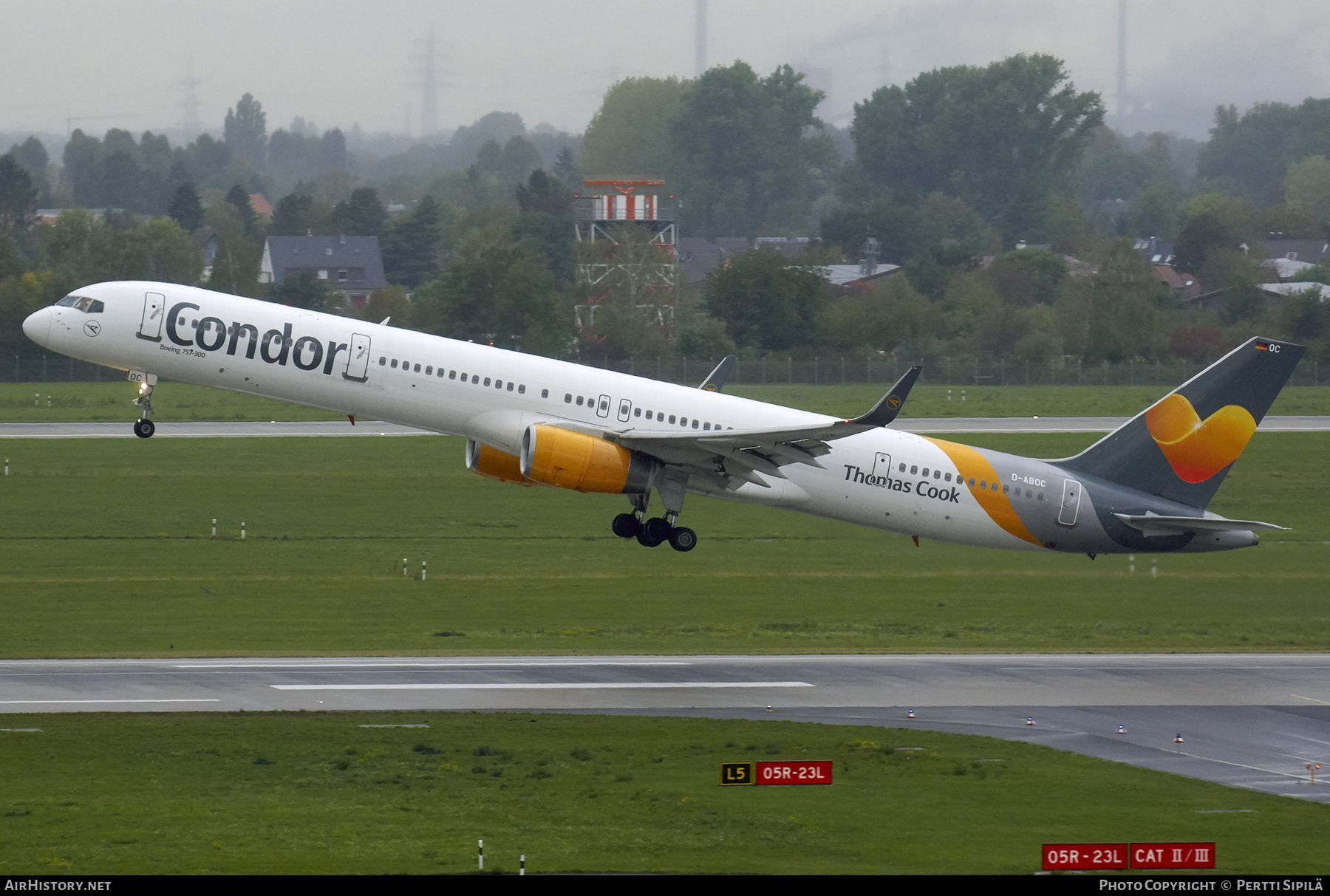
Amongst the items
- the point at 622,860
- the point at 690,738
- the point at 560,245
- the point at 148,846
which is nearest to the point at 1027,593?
the point at 690,738

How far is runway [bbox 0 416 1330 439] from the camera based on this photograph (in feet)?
310

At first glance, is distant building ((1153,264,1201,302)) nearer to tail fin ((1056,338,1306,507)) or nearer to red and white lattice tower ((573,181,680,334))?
red and white lattice tower ((573,181,680,334))

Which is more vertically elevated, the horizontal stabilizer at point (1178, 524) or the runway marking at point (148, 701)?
the horizontal stabilizer at point (1178, 524)

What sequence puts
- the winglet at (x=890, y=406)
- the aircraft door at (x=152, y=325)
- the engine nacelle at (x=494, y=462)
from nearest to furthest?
the winglet at (x=890, y=406) → the aircraft door at (x=152, y=325) → the engine nacelle at (x=494, y=462)

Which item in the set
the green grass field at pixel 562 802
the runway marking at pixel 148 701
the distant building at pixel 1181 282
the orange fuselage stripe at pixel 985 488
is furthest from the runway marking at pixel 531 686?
the distant building at pixel 1181 282

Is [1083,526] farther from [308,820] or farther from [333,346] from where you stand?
[308,820]

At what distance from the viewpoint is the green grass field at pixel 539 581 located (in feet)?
179

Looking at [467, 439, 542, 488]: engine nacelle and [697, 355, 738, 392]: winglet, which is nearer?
[467, 439, 542, 488]: engine nacelle

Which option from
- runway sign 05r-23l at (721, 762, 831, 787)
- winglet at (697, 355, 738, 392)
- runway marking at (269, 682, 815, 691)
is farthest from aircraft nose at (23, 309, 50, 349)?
runway sign 05r-23l at (721, 762, 831, 787)

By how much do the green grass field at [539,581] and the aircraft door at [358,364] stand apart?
984 centimetres

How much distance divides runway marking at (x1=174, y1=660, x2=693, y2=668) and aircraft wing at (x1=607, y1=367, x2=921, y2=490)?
630cm

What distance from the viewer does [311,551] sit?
223ft

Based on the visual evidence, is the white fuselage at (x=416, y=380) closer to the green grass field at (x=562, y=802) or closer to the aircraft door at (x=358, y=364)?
the aircraft door at (x=358, y=364)

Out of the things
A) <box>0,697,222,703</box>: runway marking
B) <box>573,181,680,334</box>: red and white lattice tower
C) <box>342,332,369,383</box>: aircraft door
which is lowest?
<box>0,697,222,703</box>: runway marking
